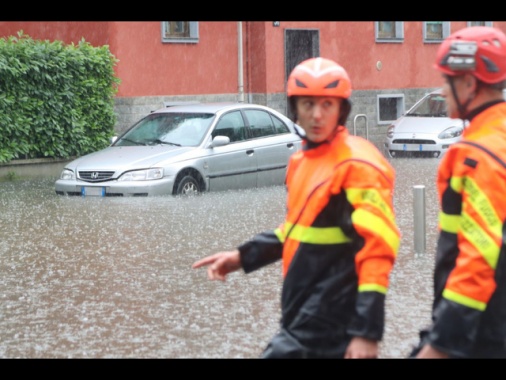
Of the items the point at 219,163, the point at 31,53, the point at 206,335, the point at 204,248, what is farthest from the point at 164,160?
the point at 206,335

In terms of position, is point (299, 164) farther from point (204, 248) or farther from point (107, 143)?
point (107, 143)

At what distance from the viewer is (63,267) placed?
11.5 metres

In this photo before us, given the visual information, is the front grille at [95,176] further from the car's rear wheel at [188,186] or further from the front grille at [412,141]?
the front grille at [412,141]

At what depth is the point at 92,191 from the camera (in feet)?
57.4

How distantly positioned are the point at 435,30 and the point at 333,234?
32.1 m

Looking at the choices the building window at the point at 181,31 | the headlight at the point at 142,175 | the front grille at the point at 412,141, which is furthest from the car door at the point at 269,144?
the building window at the point at 181,31

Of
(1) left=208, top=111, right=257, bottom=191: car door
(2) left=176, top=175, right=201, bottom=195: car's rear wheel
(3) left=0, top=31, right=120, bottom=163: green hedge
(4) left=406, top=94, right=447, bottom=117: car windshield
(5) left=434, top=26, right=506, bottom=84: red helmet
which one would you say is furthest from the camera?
(4) left=406, top=94, right=447, bottom=117: car windshield

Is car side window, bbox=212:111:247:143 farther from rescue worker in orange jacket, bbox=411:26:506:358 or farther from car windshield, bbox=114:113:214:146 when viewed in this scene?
rescue worker in orange jacket, bbox=411:26:506:358

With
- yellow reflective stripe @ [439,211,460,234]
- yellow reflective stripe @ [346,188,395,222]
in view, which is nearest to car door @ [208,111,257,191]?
yellow reflective stripe @ [346,188,395,222]

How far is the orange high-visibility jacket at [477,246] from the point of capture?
11.7 ft

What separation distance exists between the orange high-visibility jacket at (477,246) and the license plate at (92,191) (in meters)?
13.8

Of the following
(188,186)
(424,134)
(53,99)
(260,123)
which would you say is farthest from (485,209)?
(424,134)

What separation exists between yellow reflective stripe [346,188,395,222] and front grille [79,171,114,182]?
1350cm

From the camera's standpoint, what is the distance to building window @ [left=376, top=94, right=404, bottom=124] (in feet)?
110
